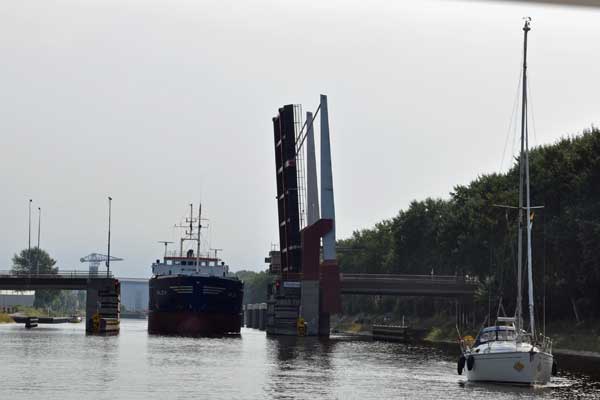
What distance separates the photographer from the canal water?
133ft

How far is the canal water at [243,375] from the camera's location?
40406mm

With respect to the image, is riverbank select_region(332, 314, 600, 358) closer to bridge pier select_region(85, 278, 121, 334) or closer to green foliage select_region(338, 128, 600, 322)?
green foliage select_region(338, 128, 600, 322)

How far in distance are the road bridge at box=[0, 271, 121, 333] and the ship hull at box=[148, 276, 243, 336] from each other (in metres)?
5.50

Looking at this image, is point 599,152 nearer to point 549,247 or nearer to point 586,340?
point 549,247

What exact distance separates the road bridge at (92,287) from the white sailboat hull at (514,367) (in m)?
68.5

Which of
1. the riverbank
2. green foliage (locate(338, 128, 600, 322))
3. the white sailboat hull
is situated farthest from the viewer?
green foliage (locate(338, 128, 600, 322))

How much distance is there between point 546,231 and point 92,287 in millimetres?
50934

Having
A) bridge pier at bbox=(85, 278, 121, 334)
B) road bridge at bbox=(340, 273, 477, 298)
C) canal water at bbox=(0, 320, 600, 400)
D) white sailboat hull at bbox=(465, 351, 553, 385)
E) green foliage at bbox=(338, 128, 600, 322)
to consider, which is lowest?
canal water at bbox=(0, 320, 600, 400)

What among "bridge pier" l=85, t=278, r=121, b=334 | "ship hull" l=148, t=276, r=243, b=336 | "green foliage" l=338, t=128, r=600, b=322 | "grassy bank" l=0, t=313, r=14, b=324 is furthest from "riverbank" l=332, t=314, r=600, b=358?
"grassy bank" l=0, t=313, r=14, b=324

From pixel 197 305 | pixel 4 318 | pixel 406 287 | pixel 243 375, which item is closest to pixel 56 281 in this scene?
pixel 197 305

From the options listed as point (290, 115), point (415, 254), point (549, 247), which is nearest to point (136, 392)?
point (549, 247)

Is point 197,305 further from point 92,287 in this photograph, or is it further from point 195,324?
point 92,287

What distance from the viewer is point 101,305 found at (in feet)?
366

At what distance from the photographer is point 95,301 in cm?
11069
